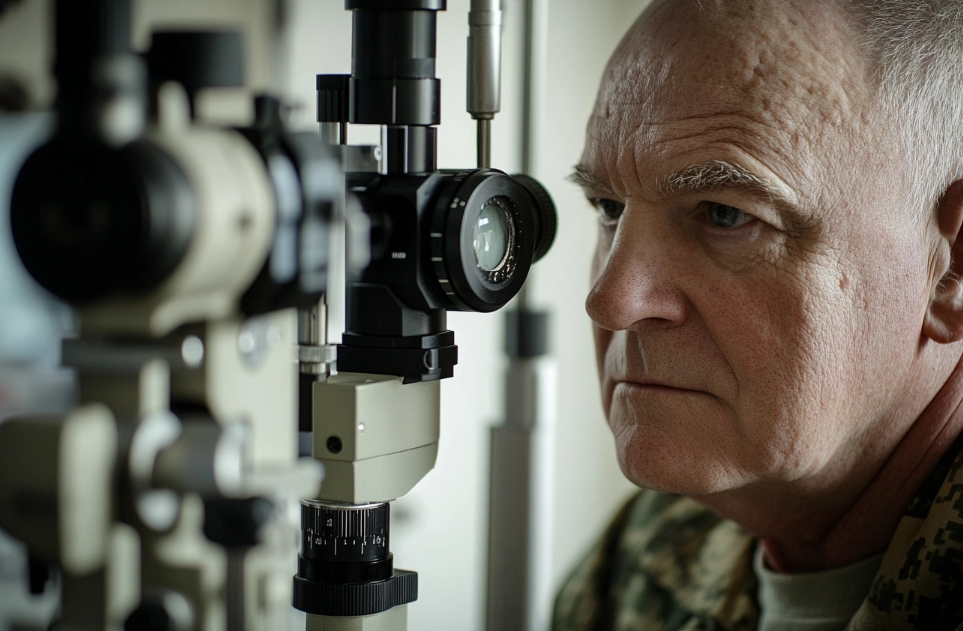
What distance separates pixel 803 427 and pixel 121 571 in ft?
1.99

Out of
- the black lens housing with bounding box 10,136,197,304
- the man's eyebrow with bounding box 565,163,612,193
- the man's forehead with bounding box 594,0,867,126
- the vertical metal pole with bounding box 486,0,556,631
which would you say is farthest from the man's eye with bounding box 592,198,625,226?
the black lens housing with bounding box 10,136,197,304

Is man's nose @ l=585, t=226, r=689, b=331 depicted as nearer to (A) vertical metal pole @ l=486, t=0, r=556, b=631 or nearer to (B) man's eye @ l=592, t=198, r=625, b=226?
(B) man's eye @ l=592, t=198, r=625, b=226

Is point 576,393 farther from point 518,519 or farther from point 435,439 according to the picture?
point 435,439

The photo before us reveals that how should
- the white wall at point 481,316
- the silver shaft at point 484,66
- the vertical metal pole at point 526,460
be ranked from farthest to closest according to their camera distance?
the white wall at point 481,316 < the vertical metal pole at point 526,460 < the silver shaft at point 484,66

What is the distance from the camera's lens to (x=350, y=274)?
0.82 m

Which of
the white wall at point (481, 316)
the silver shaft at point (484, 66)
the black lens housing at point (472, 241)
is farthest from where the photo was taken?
the white wall at point (481, 316)

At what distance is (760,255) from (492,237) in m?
0.26

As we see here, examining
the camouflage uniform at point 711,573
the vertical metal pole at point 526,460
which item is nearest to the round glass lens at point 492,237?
the camouflage uniform at point 711,573

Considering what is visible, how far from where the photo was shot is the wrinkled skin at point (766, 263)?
0.93 metres

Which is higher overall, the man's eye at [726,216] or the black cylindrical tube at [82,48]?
the black cylindrical tube at [82,48]

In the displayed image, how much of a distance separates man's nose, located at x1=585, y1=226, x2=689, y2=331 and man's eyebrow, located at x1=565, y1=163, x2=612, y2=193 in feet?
0.35

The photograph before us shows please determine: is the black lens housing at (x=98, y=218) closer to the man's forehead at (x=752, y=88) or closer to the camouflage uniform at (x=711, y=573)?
the man's forehead at (x=752, y=88)

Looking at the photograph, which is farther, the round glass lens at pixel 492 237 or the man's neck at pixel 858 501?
the man's neck at pixel 858 501

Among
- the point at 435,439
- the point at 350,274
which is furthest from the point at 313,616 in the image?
the point at 350,274
